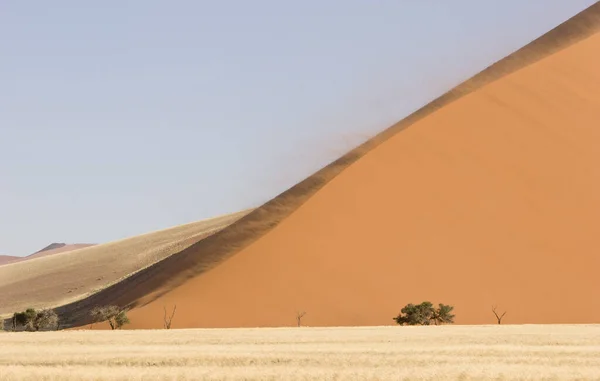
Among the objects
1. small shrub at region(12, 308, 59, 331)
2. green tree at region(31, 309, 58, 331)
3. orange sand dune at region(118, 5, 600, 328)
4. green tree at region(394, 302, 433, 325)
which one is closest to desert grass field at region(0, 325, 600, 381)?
green tree at region(394, 302, 433, 325)

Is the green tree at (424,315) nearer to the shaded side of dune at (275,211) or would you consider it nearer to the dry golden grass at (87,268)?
the shaded side of dune at (275,211)

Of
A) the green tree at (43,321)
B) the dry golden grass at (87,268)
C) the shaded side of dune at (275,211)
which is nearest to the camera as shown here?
the green tree at (43,321)

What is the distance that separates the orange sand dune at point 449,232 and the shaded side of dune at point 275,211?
3.49 feet

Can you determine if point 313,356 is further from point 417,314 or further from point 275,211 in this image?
point 275,211

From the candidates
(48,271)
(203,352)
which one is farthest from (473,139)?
(48,271)

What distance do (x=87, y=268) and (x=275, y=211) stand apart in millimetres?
67965

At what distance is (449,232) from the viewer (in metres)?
71.1

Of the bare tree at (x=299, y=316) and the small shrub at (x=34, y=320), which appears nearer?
the bare tree at (x=299, y=316)

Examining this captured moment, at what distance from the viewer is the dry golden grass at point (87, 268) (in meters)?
125

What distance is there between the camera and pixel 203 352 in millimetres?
34500

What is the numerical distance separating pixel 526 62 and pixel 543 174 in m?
17.1

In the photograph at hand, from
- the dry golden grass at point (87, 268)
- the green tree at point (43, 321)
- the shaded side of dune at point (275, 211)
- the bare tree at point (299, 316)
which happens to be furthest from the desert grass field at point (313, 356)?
the dry golden grass at point (87, 268)

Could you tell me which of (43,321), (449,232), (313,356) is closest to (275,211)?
(449,232)

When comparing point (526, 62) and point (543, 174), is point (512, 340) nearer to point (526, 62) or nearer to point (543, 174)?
point (543, 174)
